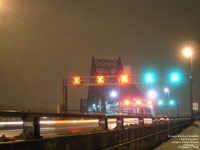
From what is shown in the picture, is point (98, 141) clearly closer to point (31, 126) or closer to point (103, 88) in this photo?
point (31, 126)

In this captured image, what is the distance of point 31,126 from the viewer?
5.97m

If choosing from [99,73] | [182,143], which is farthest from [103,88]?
[182,143]

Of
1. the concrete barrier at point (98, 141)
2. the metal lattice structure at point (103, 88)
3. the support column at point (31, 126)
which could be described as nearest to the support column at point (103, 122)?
the concrete barrier at point (98, 141)

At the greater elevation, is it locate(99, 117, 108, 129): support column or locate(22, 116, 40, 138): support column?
locate(22, 116, 40, 138): support column

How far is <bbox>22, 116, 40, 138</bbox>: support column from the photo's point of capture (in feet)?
19.5

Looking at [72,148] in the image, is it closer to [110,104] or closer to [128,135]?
[128,135]

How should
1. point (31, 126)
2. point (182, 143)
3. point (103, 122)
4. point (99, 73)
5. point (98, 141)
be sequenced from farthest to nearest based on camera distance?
point (99, 73) → point (182, 143) → point (103, 122) → point (98, 141) → point (31, 126)

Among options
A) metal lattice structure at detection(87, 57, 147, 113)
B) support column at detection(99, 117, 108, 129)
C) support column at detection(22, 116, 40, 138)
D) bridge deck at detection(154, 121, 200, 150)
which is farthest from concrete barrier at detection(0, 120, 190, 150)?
metal lattice structure at detection(87, 57, 147, 113)

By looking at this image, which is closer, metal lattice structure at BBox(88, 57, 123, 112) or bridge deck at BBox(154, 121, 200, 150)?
bridge deck at BBox(154, 121, 200, 150)

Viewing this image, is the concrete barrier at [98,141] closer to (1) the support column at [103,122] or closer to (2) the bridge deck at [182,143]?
(1) the support column at [103,122]

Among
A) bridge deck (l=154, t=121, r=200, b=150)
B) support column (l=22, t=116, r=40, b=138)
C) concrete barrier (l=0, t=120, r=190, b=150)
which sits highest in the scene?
support column (l=22, t=116, r=40, b=138)

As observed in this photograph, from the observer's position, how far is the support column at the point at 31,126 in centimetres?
593

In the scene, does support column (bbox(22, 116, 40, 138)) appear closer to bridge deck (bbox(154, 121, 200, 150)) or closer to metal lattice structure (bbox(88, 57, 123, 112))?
bridge deck (bbox(154, 121, 200, 150))

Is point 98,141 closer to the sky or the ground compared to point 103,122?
closer to the ground
